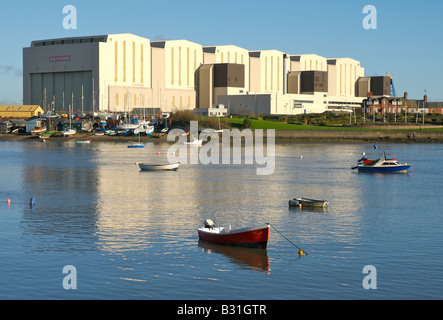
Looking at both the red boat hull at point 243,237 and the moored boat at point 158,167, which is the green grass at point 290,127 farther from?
the red boat hull at point 243,237

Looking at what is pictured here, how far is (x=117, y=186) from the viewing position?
59.6 meters

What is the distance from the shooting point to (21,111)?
172 m

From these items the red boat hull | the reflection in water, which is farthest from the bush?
the red boat hull

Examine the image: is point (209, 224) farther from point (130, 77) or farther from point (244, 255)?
point (130, 77)

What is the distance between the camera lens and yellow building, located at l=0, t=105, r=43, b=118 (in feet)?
556

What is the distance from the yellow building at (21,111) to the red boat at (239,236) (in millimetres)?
146848

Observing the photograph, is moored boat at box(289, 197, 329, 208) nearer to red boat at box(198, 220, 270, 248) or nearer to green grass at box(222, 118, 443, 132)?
red boat at box(198, 220, 270, 248)

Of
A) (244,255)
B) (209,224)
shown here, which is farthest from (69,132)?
(244,255)

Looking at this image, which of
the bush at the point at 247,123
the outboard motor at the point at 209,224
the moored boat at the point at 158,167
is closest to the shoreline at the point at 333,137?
the bush at the point at 247,123

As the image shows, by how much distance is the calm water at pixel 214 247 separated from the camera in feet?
79.8

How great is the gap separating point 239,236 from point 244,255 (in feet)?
4.90

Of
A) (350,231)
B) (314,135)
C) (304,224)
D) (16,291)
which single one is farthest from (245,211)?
(314,135)

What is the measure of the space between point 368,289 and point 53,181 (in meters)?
46.5

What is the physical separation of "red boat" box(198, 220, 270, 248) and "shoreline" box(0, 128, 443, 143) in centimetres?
11935
